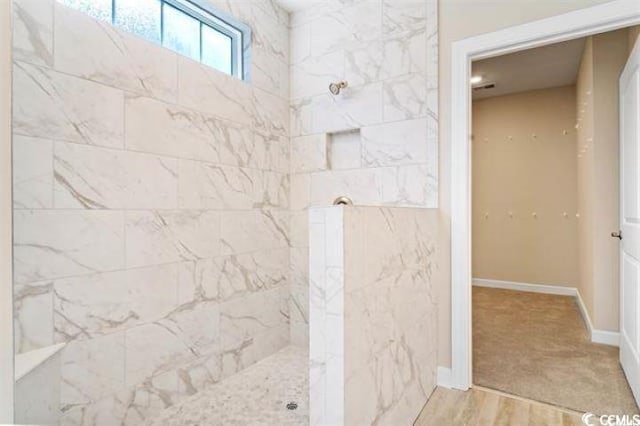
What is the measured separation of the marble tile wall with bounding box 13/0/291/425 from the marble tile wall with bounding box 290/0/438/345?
1.13 ft

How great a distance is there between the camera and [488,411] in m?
2.01

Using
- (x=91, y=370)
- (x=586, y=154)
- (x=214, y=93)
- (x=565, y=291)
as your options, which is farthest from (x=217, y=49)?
(x=565, y=291)

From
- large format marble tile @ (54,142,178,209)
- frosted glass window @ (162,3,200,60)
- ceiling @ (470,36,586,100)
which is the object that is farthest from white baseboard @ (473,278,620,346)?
frosted glass window @ (162,3,200,60)

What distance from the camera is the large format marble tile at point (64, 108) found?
5.00 ft

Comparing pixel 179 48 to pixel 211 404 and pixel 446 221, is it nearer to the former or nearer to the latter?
pixel 446 221

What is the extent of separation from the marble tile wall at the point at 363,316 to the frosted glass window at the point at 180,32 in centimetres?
165

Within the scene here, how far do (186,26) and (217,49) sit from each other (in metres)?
0.28

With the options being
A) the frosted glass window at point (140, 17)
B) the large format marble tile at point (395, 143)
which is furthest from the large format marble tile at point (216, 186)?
the large format marble tile at point (395, 143)

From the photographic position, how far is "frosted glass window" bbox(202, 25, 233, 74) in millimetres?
2502

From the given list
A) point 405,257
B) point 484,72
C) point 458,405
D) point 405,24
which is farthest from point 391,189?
point 484,72

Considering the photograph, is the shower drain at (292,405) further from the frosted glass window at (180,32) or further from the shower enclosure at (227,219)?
the frosted glass window at (180,32)

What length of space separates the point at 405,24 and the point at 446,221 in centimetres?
143

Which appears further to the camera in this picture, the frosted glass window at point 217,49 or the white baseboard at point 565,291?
the white baseboard at point 565,291

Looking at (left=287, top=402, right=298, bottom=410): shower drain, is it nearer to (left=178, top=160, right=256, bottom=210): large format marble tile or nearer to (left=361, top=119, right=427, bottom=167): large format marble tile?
(left=178, top=160, right=256, bottom=210): large format marble tile
